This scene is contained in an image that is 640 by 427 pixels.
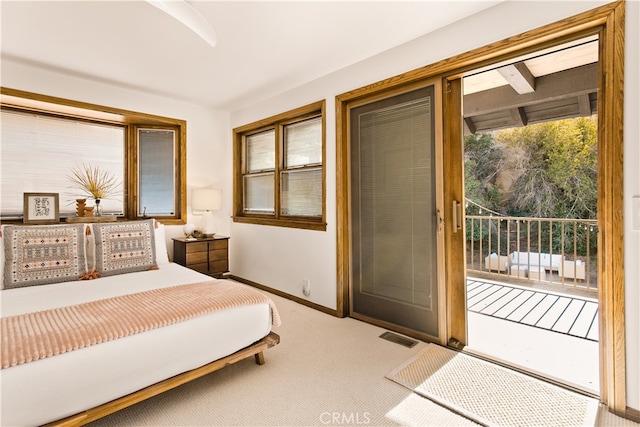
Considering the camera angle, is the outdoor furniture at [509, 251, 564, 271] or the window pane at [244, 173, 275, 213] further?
the outdoor furniture at [509, 251, 564, 271]

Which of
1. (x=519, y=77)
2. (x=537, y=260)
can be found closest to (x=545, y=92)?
(x=519, y=77)

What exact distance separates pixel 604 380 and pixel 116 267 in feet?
12.1

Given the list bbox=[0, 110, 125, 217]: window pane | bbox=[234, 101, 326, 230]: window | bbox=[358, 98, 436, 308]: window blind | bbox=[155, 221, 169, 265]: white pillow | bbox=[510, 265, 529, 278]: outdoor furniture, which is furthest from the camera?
bbox=[510, 265, 529, 278]: outdoor furniture

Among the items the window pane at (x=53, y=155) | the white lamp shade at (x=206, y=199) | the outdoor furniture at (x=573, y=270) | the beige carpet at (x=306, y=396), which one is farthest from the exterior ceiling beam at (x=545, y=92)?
the window pane at (x=53, y=155)

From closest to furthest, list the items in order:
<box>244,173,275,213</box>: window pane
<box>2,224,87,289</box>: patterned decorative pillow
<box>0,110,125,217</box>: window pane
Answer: <box>2,224,87,289</box>: patterned decorative pillow, <box>0,110,125,217</box>: window pane, <box>244,173,275,213</box>: window pane

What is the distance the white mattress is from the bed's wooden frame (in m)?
0.03

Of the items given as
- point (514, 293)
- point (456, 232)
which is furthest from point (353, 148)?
point (514, 293)

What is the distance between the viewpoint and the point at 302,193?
3846 millimetres

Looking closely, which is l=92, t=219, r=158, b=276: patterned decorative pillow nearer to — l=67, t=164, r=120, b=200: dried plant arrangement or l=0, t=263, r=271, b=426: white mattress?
l=0, t=263, r=271, b=426: white mattress

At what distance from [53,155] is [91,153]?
356 mm

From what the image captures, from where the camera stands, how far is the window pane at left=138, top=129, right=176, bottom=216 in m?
4.15

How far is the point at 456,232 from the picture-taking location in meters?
2.57

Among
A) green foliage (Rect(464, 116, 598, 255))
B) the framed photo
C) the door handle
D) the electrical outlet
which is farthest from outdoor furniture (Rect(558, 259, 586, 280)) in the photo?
the framed photo

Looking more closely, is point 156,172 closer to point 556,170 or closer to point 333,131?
point 333,131
